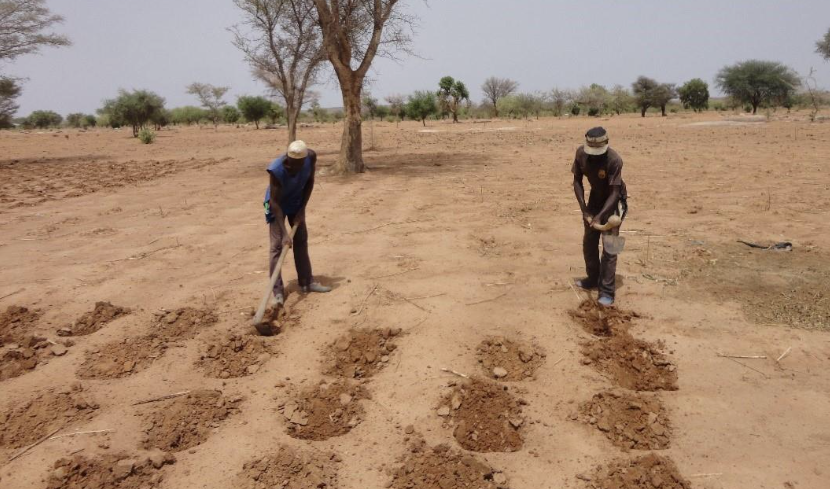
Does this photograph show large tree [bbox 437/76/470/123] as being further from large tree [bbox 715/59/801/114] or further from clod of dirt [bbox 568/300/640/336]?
clod of dirt [bbox 568/300/640/336]

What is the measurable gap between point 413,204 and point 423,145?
1083cm

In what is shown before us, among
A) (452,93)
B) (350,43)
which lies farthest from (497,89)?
(350,43)

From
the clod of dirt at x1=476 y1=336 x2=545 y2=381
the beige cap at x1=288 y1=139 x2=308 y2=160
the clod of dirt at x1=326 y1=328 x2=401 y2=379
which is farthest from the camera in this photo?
the beige cap at x1=288 y1=139 x2=308 y2=160

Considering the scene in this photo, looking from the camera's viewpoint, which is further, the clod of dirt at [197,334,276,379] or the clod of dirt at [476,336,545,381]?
the clod of dirt at [197,334,276,379]

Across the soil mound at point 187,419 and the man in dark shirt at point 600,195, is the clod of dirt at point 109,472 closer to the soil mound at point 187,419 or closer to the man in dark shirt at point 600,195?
the soil mound at point 187,419

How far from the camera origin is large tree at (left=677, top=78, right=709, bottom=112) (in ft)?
147

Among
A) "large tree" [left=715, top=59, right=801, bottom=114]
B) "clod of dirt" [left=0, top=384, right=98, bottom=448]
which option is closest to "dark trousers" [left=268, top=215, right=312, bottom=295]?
"clod of dirt" [left=0, top=384, right=98, bottom=448]

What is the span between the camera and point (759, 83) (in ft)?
122

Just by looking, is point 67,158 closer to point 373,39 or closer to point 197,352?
point 373,39

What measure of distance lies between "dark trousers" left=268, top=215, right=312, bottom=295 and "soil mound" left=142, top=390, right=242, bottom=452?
1204mm

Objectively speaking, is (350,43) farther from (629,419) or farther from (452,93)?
(452,93)

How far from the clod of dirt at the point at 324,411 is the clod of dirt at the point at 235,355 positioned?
54 cm

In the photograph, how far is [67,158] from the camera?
18.0m

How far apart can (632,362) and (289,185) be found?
9.14 ft
